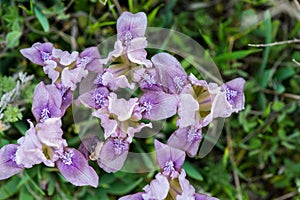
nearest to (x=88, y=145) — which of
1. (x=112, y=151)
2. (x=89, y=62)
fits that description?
(x=112, y=151)

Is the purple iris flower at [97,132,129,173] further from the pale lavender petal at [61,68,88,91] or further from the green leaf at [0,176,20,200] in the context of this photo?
the green leaf at [0,176,20,200]

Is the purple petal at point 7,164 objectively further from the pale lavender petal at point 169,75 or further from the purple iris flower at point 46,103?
the pale lavender petal at point 169,75

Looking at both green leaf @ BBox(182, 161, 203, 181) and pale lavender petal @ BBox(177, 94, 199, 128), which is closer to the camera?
pale lavender petal @ BBox(177, 94, 199, 128)

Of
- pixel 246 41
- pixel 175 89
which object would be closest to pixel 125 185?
pixel 175 89

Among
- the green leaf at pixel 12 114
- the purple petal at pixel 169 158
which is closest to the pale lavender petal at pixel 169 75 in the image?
the purple petal at pixel 169 158

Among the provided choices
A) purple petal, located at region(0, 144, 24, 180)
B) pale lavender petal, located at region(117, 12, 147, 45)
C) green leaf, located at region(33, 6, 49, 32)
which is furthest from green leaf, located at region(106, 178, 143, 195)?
green leaf, located at region(33, 6, 49, 32)

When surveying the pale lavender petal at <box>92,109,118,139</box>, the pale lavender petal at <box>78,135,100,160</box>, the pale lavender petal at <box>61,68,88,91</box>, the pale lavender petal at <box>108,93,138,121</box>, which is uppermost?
the pale lavender petal at <box>61,68,88,91</box>
